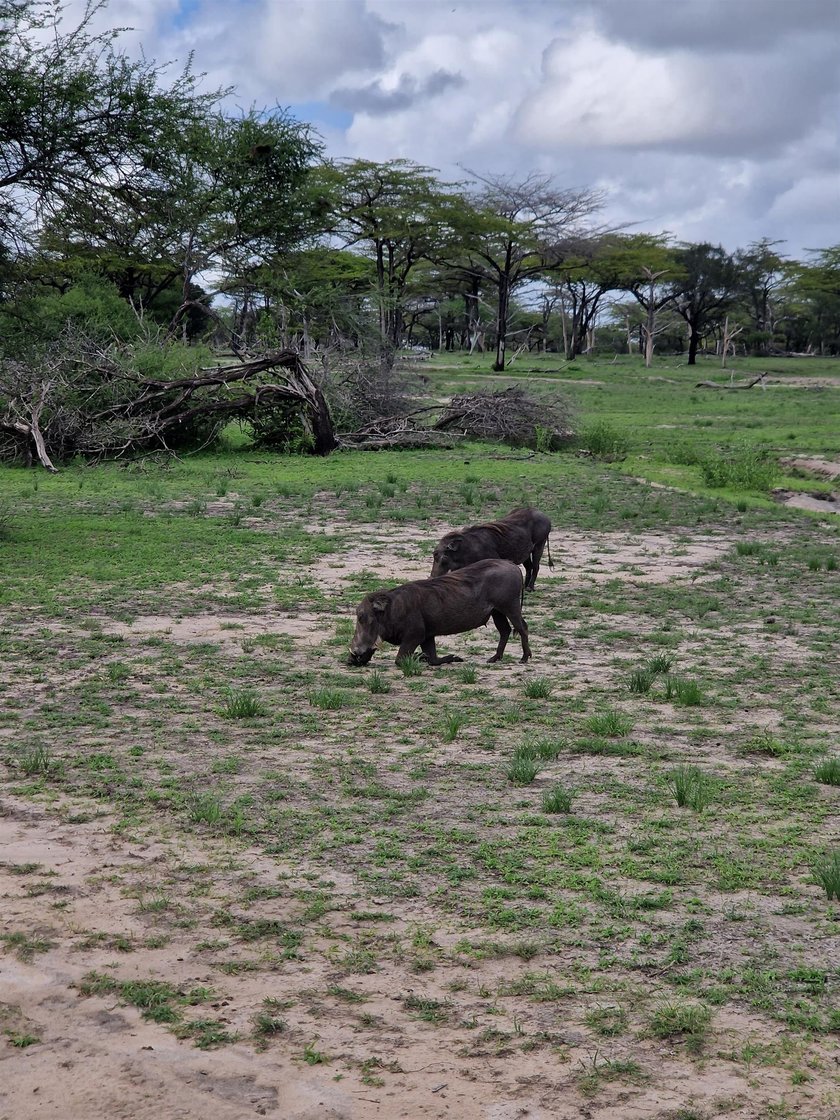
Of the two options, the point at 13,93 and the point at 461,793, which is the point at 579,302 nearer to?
the point at 13,93

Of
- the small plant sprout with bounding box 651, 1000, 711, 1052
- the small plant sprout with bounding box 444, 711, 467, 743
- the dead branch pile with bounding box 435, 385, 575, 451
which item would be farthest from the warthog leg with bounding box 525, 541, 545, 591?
the dead branch pile with bounding box 435, 385, 575, 451

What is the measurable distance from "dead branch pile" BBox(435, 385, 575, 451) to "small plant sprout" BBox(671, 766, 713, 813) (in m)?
18.5

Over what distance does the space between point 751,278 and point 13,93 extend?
179 ft

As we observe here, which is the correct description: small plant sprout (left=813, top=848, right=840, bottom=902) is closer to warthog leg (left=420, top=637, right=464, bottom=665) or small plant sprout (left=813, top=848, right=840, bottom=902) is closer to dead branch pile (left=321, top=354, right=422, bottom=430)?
warthog leg (left=420, top=637, right=464, bottom=665)

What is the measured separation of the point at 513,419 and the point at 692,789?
18989 millimetres

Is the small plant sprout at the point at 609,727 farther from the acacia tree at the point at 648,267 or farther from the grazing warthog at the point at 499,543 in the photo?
the acacia tree at the point at 648,267

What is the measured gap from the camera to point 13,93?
13188 mm

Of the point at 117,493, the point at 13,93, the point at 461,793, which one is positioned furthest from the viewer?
the point at 117,493

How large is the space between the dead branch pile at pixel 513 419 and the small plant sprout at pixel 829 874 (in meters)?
19.5

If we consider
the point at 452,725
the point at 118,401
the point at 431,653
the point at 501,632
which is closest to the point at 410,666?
the point at 431,653

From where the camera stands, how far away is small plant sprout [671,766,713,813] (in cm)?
570

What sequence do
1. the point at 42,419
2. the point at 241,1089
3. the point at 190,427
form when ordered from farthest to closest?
the point at 190,427, the point at 42,419, the point at 241,1089

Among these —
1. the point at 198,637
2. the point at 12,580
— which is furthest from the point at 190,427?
the point at 198,637

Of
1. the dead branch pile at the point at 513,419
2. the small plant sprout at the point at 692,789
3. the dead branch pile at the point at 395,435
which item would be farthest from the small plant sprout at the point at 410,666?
the dead branch pile at the point at 513,419
